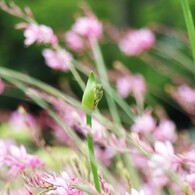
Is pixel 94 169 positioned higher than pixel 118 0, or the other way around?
pixel 94 169

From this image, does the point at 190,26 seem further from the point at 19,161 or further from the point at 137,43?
the point at 137,43

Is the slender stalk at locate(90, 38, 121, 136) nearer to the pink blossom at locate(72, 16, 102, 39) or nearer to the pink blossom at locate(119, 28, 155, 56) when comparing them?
the pink blossom at locate(72, 16, 102, 39)

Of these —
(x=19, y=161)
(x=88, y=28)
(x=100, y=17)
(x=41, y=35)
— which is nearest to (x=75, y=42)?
(x=88, y=28)

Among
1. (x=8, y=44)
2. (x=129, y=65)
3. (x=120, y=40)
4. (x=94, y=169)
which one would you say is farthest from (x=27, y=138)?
(x=8, y=44)

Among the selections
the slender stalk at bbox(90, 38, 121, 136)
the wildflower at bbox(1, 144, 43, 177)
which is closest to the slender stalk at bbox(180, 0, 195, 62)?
the wildflower at bbox(1, 144, 43, 177)

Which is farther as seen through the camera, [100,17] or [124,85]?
[100,17]

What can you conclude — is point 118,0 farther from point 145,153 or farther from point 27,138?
point 145,153

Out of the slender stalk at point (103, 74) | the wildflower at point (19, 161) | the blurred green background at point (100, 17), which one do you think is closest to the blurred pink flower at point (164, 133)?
the slender stalk at point (103, 74)

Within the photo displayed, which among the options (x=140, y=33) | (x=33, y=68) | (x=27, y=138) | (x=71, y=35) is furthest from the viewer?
(x=33, y=68)
